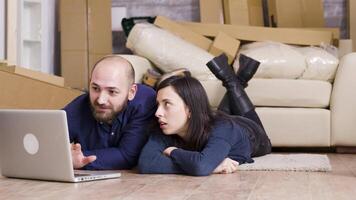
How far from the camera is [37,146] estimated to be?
6.03ft

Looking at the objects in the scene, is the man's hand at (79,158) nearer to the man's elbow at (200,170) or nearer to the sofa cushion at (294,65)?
the man's elbow at (200,170)

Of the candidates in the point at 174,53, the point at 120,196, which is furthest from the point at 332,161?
the point at 120,196

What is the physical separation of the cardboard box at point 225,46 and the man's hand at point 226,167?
Result: 60.5 inches

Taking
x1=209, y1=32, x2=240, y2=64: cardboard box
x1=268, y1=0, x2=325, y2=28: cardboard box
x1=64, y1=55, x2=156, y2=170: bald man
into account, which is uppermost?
x1=268, y1=0, x2=325, y2=28: cardboard box

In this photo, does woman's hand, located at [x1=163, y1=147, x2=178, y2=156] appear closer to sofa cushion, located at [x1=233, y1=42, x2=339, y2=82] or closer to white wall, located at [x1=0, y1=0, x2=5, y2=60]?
sofa cushion, located at [x1=233, y1=42, x2=339, y2=82]

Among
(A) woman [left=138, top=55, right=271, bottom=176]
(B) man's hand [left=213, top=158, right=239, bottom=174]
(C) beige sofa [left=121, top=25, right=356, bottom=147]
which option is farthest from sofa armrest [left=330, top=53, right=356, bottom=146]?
(B) man's hand [left=213, top=158, right=239, bottom=174]

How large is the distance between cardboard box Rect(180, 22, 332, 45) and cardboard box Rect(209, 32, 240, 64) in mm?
110

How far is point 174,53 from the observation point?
3371mm

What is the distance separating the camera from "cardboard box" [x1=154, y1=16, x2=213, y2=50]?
3.66 meters

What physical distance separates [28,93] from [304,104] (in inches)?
57.2

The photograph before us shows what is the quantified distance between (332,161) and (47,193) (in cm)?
150

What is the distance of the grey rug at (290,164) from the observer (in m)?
2.23

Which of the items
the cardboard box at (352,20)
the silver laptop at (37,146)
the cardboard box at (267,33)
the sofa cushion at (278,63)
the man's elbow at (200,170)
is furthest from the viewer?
the cardboard box at (352,20)

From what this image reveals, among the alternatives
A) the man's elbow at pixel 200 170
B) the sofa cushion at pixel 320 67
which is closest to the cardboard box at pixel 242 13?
the sofa cushion at pixel 320 67
